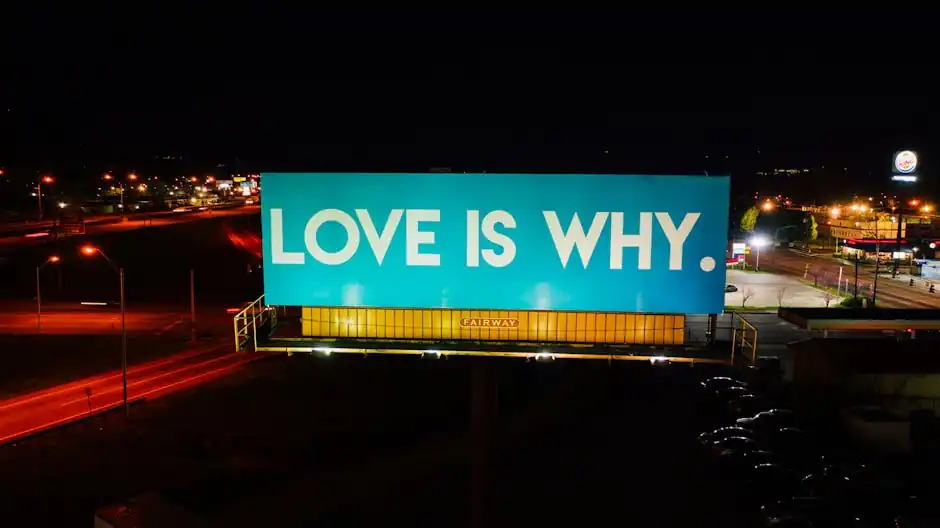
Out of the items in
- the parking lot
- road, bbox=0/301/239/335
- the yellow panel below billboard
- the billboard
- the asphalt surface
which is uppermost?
the billboard

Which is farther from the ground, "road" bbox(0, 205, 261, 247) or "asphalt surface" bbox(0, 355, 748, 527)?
"road" bbox(0, 205, 261, 247)

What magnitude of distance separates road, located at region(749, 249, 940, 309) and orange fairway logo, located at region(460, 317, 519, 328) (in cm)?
4032

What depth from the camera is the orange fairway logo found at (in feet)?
23.3

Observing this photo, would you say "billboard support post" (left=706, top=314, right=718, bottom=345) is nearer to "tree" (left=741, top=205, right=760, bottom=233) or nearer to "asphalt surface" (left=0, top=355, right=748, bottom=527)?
"asphalt surface" (left=0, top=355, right=748, bottom=527)

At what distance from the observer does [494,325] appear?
23.4ft

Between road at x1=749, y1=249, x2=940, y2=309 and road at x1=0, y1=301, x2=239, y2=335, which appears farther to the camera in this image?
road at x1=749, y1=249, x2=940, y2=309

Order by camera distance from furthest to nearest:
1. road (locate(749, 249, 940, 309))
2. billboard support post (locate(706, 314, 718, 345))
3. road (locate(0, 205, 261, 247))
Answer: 1. road (locate(0, 205, 261, 247))
2. road (locate(749, 249, 940, 309))
3. billboard support post (locate(706, 314, 718, 345))

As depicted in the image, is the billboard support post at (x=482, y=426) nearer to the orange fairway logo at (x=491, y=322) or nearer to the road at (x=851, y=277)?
the orange fairway logo at (x=491, y=322)

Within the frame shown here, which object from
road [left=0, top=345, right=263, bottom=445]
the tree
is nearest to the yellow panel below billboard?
road [left=0, top=345, right=263, bottom=445]

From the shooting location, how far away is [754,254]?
2499 inches

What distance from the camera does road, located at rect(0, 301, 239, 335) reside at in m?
32.1

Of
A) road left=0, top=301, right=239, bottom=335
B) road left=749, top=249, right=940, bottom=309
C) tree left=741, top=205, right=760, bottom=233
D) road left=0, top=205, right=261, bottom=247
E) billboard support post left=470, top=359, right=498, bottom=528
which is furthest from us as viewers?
tree left=741, top=205, right=760, bottom=233

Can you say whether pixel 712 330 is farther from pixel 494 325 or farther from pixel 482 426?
pixel 482 426

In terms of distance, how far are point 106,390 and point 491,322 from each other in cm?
2108
